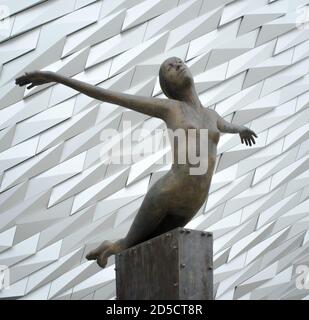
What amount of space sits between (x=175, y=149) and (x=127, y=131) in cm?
1486

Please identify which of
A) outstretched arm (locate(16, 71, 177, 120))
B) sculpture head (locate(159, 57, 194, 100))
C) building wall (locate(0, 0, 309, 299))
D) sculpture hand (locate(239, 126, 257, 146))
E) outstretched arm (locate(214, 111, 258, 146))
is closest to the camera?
outstretched arm (locate(16, 71, 177, 120))

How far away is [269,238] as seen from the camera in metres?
27.6

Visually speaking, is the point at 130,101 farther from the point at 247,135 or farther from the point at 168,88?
the point at 247,135

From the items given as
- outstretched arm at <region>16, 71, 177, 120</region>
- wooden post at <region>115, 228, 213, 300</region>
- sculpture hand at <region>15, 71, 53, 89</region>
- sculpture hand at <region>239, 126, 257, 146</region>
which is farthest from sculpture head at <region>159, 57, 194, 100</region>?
wooden post at <region>115, 228, 213, 300</region>

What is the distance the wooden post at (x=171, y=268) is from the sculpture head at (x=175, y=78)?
1.49 meters

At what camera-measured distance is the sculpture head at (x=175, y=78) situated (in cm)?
866

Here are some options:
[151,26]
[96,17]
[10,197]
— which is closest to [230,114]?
[151,26]

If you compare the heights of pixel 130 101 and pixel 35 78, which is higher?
pixel 35 78

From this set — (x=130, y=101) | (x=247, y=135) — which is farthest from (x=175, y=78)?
(x=247, y=135)

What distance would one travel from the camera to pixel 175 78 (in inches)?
341

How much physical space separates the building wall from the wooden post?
13573 millimetres

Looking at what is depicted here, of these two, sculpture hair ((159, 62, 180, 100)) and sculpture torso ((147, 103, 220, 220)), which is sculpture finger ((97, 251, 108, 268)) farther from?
sculpture hair ((159, 62, 180, 100))

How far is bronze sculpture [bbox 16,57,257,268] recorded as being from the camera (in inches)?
324
